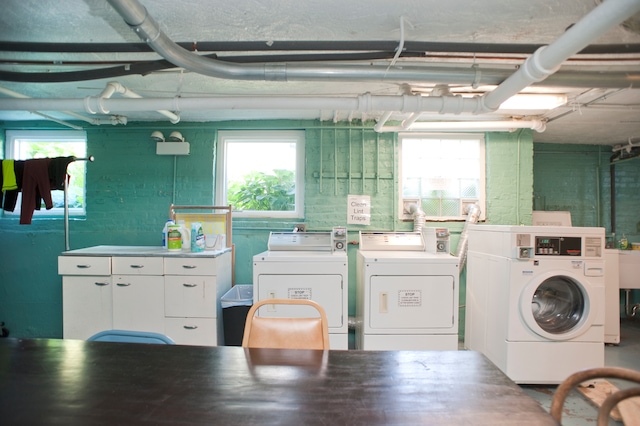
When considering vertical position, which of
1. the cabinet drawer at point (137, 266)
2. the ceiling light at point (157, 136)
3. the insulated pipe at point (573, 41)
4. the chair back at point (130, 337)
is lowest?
the chair back at point (130, 337)

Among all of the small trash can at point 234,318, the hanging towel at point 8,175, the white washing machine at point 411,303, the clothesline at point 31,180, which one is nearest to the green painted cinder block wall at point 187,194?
the clothesline at point 31,180

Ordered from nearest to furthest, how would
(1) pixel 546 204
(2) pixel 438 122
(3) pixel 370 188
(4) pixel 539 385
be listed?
(4) pixel 539 385 < (2) pixel 438 122 < (3) pixel 370 188 < (1) pixel 546 204

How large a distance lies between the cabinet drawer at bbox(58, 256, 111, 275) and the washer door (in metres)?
3.49

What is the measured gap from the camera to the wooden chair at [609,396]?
0.85 metres

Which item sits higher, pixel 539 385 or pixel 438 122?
pixel 438 122

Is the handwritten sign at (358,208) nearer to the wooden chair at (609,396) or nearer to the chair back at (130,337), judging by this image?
the chair back at (130,337)

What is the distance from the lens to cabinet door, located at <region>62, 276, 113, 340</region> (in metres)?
2.82

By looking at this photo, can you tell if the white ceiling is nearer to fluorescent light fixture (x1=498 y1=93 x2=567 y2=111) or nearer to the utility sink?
fluorescent light fixture (x1=498 y1=93 x2=567 y2=111)

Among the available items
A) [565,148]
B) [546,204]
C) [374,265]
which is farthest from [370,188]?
[565,148]

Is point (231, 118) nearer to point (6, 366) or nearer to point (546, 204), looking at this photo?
point (6, 366)

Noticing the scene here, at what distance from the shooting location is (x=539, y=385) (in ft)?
8.37

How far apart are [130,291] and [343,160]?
241cm

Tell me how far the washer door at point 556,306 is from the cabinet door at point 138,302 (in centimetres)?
299

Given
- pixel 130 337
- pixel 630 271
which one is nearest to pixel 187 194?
pixel 130 337
